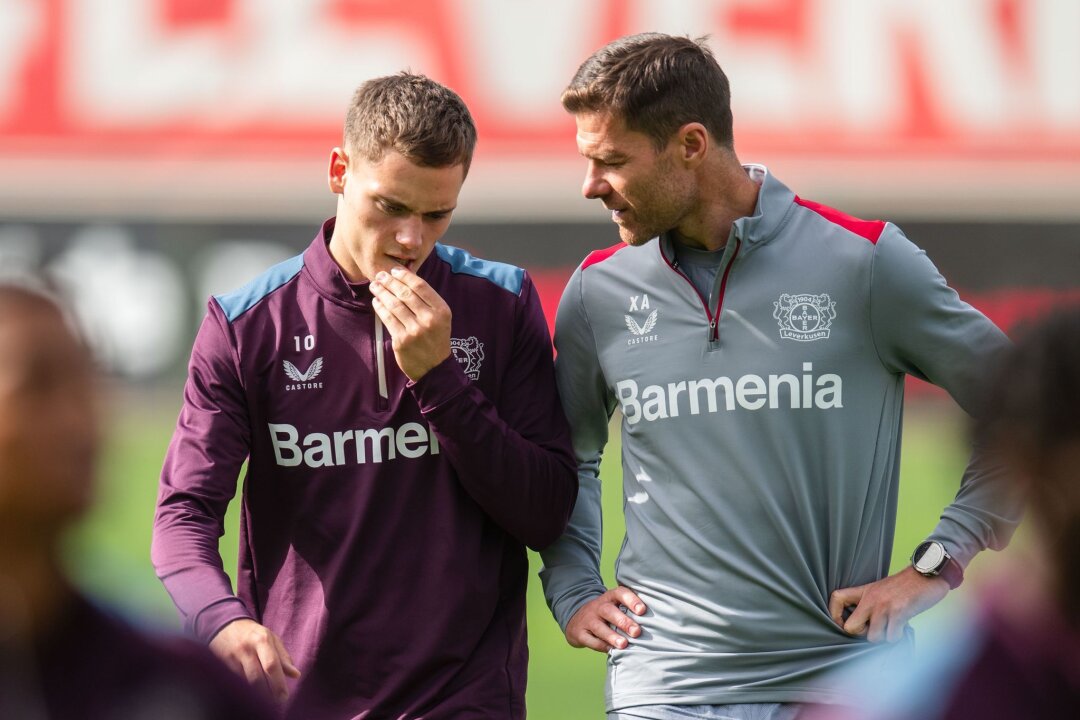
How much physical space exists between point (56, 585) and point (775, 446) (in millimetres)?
1601

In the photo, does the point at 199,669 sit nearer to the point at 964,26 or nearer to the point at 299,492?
the point at 299,492

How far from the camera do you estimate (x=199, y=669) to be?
126cm

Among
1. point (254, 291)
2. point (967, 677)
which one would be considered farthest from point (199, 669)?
point (254, 291)

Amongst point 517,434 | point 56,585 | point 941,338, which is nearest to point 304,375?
point 517,434

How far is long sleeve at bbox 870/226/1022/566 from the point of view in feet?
8.43

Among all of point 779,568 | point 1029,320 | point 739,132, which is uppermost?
point 739,132

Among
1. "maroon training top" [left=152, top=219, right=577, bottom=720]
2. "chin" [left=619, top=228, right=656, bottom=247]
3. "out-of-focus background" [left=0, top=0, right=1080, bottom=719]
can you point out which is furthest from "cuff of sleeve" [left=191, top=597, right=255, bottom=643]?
"out-of-focus background" [left=0, top=0, right=1080, bottom=719]

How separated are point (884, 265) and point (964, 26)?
9.30 m

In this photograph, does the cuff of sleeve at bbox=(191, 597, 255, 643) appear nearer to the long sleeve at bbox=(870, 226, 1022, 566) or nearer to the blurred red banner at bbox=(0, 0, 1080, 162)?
the long sleeve at bbox=(870, 226, 1022, 566)

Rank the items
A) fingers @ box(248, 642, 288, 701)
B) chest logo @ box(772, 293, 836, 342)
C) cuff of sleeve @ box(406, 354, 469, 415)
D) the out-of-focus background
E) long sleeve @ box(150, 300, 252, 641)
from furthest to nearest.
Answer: the out-of-focus background → chest logo @ box(772, 293, 836, 342) → cuff of sleeve @ box(406, 354, 469, 415) → long sleeve @ box(150, 300, 252, 641) → fingers @ box(248, 642, 288, 701)

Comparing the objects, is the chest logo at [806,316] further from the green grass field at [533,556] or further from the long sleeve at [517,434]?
the long sleeve at [517,434]

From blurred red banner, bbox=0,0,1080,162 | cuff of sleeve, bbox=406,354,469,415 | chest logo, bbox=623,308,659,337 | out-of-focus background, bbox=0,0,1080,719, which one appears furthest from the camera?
blurred red banner, bbox=0,0,1080,162

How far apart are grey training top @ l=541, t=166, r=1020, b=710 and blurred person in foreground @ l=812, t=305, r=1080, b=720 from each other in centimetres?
130

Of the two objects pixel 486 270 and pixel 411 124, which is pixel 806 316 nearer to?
pixel 486 270
